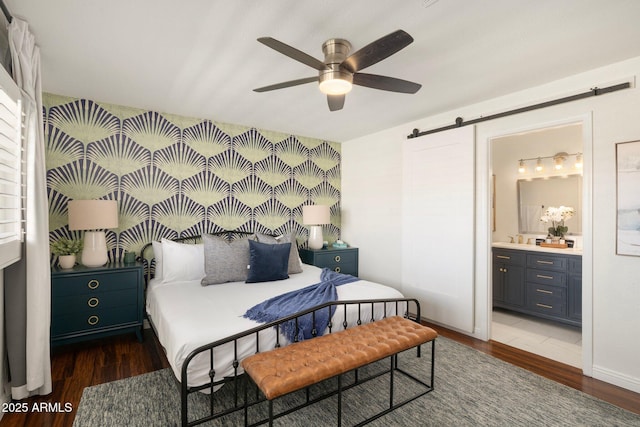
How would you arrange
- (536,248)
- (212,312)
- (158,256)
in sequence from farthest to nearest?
(536,248) < (158,256) < (212,312)

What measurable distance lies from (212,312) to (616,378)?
10.8 feet

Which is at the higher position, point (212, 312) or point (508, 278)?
point (212, 312)

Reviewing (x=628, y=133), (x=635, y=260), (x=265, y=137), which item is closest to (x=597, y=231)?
(x=635, y=260)

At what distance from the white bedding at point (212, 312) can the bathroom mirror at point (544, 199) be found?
3.06 metres

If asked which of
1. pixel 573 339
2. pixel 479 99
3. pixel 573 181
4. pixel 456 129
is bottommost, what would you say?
pixel 573 339

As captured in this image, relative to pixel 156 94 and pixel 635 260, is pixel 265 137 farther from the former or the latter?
pixel 635 260

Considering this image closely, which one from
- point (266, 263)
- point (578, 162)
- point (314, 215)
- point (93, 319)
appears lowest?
point (93, 319)

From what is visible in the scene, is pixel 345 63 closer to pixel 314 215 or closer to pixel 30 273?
pixel 30 273

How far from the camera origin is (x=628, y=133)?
8.22 ft

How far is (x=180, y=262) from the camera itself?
134 inches

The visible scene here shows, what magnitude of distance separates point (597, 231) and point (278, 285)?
2.91m

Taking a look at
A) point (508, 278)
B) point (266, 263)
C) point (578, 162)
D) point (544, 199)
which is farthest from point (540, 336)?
point (266, 263)

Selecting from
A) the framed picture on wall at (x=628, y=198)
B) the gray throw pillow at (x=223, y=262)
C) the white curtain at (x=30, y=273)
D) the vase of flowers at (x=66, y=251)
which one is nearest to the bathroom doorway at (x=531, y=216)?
the framed picture on wall at (x=628, y=198)

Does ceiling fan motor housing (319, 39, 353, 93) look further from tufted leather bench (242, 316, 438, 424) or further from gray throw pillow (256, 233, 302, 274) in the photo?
gray throw pillow (256, 233, 302, 274)
